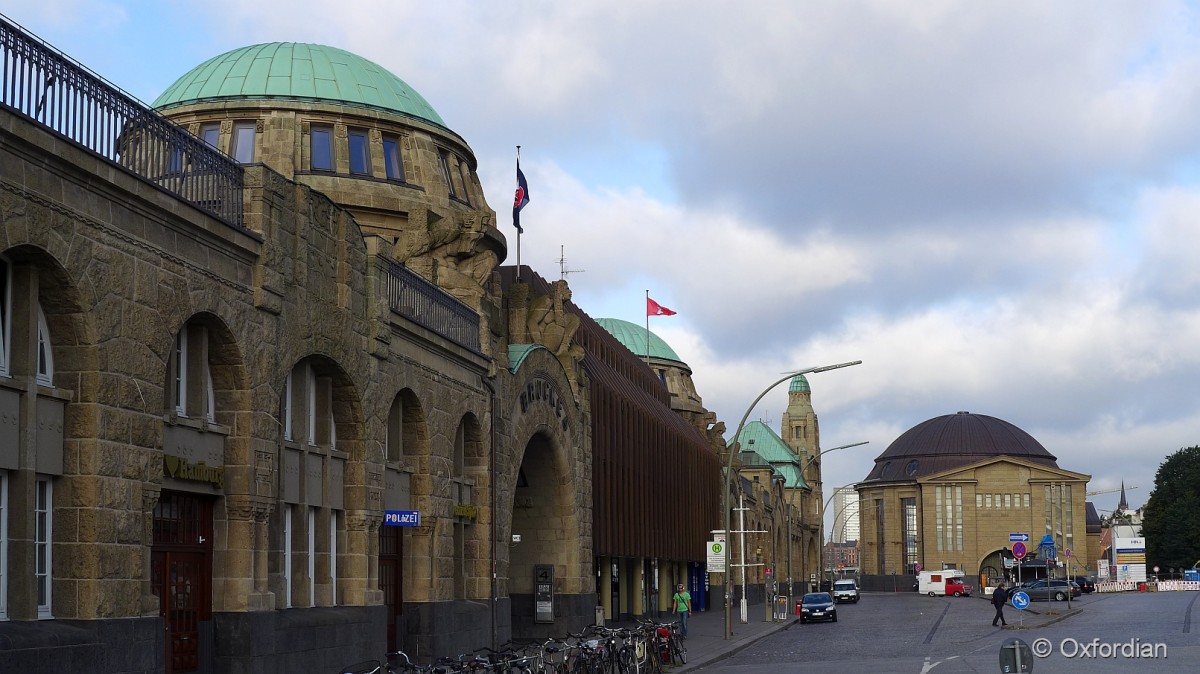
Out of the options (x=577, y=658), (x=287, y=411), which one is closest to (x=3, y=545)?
(x=287, y=411)

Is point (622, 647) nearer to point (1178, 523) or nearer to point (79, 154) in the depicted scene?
point (79, 154)

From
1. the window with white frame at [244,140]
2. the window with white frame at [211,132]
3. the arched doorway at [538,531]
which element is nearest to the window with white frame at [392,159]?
the window with white frame at [244,140]

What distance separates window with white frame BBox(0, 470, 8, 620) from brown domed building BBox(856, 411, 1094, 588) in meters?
146

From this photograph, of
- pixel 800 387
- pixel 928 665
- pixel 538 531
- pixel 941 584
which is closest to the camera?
pixel 928 665

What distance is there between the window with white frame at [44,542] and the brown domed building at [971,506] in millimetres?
145696

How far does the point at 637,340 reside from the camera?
113 m

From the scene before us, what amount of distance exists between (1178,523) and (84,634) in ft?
422

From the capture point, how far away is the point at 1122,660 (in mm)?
29984

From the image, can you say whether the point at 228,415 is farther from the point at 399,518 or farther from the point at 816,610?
the point at 816,610

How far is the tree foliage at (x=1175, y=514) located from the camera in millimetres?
131125

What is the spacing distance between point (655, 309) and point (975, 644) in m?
34.8

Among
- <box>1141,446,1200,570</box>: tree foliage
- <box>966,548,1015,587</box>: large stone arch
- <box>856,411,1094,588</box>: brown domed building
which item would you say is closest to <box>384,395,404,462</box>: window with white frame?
<box>1141,446,1200,570</box>: tree foliage

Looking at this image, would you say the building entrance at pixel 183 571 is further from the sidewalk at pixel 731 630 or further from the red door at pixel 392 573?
the sidewalk at pixel 731 630

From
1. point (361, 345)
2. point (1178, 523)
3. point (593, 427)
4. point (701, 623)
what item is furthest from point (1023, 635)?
point (1178, 523)
